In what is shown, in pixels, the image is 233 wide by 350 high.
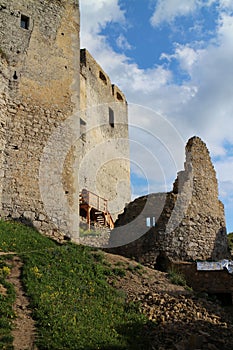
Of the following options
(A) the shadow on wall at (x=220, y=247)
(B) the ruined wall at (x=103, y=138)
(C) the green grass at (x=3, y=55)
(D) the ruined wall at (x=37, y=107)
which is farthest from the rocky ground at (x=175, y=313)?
(B) the ruined wall at (x=103, y=138)

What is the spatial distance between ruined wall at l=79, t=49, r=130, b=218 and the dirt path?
15464 mm

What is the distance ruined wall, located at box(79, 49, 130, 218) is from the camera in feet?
86.5

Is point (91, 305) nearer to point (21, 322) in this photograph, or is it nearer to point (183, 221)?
point (21, 322)

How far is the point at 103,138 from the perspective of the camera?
29.6 m

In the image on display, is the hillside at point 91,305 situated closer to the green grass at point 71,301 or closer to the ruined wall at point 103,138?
the green grass at point 71,301

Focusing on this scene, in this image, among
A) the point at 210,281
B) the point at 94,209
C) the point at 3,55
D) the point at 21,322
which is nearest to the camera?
the point at 21,322

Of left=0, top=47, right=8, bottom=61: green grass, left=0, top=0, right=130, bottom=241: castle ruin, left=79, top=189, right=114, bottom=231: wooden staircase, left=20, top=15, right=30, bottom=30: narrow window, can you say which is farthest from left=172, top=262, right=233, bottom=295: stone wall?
left=20, top=15, right=30, bottom=30: narrow window

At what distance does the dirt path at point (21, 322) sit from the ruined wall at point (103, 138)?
50.7 feet

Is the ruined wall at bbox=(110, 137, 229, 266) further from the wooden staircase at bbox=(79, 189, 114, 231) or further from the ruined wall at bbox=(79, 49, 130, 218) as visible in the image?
the ruined wall at bbox=(79, 49, 130, 218)

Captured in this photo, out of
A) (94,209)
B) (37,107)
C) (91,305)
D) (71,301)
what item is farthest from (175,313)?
(94,209)

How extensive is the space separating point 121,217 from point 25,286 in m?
8.71

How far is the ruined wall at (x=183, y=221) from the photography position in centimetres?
1527

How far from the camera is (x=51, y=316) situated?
744 cm

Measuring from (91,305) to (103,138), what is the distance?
853 inches
